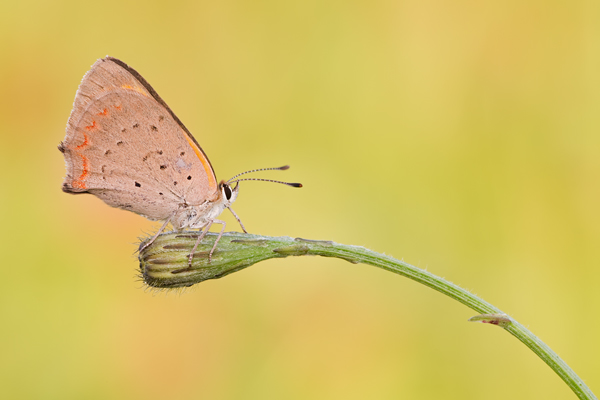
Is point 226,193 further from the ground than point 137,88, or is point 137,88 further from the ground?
point 137,88

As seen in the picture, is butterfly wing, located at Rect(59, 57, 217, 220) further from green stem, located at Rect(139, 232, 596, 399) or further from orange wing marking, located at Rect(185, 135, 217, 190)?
green stem, located at Rect(139, 232, 596, 399)

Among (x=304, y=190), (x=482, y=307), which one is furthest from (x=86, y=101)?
(x=304, y=190)

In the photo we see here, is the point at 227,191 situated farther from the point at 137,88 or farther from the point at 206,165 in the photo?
the point at 137,88

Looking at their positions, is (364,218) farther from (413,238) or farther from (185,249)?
(185,249)

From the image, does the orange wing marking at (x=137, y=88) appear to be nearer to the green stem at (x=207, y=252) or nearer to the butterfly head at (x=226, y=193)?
the butterfly head at (x=226, y=193)

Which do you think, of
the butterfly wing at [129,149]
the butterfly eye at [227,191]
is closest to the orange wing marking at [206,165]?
the butterfly wing at [129,149]

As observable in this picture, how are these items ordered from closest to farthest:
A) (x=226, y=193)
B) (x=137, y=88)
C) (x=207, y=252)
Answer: (x=137, y=88)
(x=207, y=252)
(x=226, y=193)

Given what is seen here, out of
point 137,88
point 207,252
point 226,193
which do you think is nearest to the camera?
point 137,88

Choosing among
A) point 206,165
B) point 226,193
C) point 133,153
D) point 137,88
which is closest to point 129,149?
point 133,153

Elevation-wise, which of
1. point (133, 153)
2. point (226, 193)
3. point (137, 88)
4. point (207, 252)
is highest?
point (137, 88)

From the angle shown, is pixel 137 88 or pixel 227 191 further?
pixel 227 191
